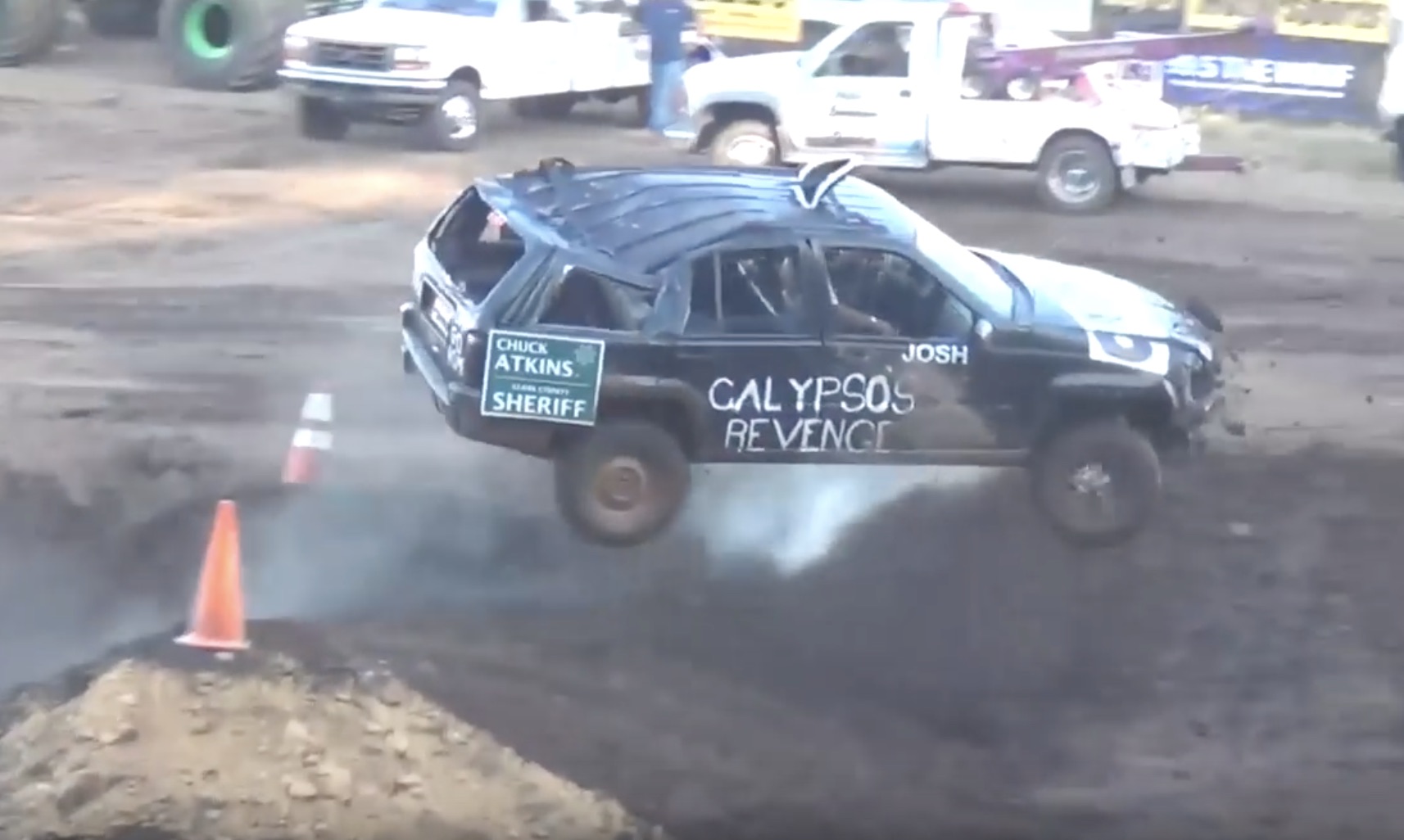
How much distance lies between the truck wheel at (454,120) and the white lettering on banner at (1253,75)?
348cm

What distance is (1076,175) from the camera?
1041 centimetres

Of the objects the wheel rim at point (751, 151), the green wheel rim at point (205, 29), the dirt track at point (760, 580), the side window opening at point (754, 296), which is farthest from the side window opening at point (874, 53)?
the side window opening at point (754, 296)

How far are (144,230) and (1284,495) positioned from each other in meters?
5.41

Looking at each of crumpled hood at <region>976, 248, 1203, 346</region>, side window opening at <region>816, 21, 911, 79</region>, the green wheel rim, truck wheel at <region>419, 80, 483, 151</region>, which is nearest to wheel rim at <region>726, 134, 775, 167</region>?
side window opening at <region>816, 21, 911, 79</region>

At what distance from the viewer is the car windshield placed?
730 cm

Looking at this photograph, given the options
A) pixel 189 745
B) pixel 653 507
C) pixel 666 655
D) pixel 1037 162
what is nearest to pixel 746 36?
pixel 1037 162

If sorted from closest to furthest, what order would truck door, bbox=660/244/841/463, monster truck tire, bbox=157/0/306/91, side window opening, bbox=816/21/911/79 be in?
truck door, bbox=660/244/841/463 → monster truck tire, bbox=157/0/306/91 → side window opening, bbox=816/21/911/79

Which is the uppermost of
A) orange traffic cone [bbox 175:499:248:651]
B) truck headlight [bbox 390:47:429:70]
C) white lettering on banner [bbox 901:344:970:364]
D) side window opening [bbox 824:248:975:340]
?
truck headlight [bbox 390:47:429:70]

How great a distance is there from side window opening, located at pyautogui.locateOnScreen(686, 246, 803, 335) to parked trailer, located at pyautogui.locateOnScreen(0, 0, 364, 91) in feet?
11.8

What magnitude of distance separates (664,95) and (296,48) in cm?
179

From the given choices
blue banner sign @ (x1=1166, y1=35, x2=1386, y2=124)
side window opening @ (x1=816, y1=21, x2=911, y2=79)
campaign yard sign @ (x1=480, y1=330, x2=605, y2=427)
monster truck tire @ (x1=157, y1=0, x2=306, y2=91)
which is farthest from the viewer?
side window opening @ (x1=816, y1=21, x2=911, y2=79)

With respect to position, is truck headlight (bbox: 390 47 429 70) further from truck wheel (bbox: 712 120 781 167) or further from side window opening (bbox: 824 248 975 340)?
side window opening (bbox: 824 248 975 340)

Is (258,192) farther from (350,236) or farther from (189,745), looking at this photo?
(189,745)

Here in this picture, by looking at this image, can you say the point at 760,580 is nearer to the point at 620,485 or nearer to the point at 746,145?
the point at 620,485
